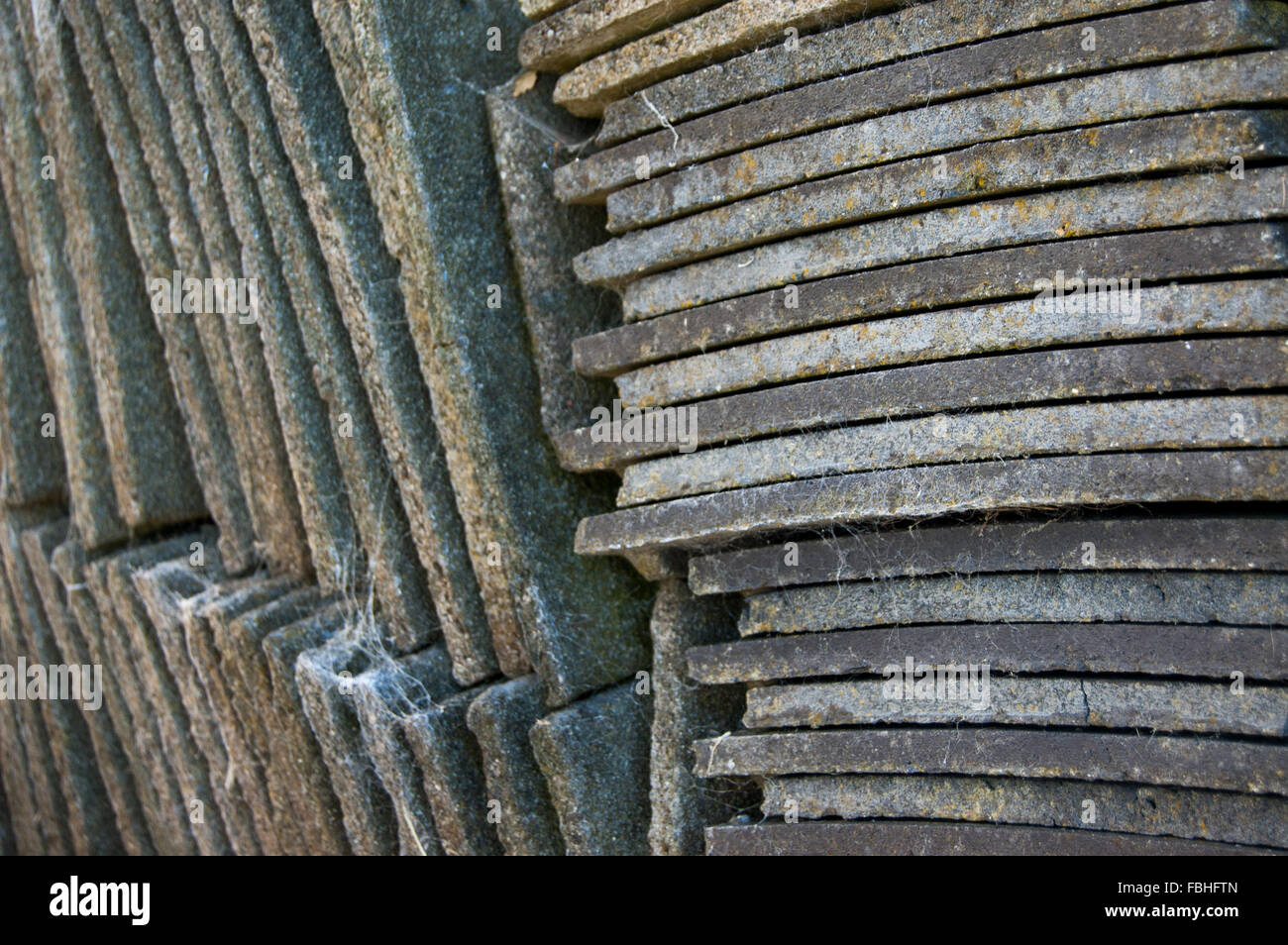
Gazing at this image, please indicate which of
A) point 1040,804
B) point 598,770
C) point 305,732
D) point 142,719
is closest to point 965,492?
point 1040,804

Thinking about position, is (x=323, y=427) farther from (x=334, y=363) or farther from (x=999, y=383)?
(x=999, y=383)

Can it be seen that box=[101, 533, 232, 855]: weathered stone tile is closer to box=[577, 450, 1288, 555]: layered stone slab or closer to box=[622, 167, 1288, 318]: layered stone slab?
box=[577, 450, 1288, 555]: layered stone slab

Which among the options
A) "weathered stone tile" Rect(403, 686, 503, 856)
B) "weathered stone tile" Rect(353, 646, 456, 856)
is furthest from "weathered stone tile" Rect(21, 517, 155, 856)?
"weathered stone tile" Rect(403, 686, 503, 856)

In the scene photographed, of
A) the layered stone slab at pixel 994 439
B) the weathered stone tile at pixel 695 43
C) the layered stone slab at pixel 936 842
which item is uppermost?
the weathered stone tile at pixel 695 43

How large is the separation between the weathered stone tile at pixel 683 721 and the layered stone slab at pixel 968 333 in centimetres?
58

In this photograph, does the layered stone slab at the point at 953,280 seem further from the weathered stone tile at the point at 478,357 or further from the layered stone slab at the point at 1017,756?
the layered stone slab at the point at 1017,756

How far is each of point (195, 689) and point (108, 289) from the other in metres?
1.48

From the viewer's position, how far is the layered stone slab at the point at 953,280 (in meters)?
2.43

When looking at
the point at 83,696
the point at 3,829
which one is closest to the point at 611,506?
the point at 83,696

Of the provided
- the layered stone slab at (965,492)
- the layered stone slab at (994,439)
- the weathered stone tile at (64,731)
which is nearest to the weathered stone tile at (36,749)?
the weathered stone tile at (64,731)

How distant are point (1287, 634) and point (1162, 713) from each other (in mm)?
289

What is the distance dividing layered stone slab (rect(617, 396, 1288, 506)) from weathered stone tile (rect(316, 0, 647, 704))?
19.8 inches

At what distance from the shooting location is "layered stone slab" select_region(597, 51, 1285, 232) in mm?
2445

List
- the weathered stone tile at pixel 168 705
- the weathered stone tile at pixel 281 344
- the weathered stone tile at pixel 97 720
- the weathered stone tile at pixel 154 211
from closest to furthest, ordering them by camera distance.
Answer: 1. the weathered stone tile at pixel 281 344
2. the weathered stone tile at pixel 154 211
3. the weathered stone tile at pixel 168 705
4. the weathered stone tile at pixel 97 720
